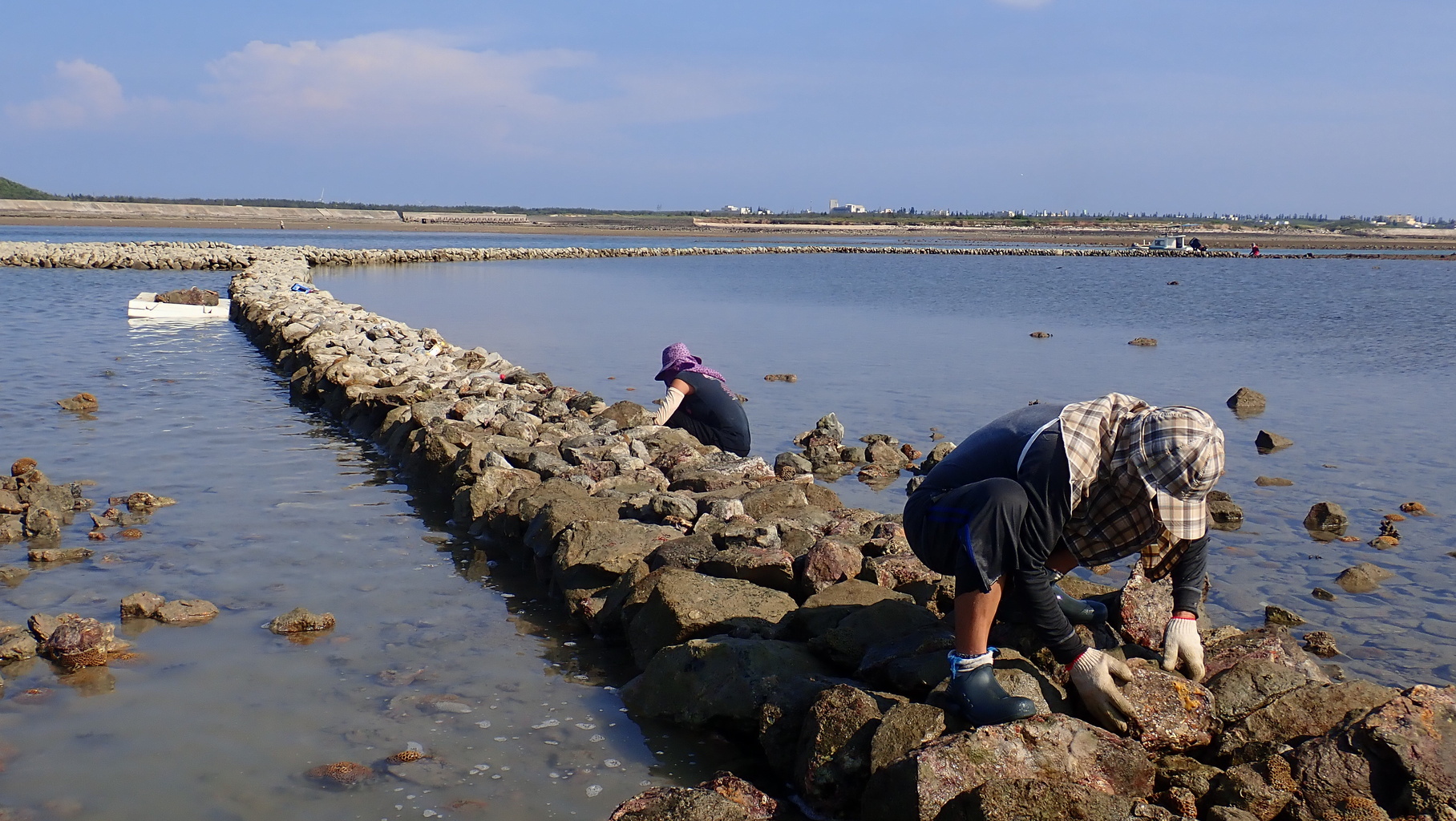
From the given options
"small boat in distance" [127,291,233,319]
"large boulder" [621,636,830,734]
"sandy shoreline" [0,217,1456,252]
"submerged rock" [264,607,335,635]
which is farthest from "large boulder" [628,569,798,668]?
"sandy shoreline" [0,217,1456,252]

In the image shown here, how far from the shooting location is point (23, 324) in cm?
2236

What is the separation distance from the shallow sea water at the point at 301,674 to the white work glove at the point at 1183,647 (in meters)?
1.86

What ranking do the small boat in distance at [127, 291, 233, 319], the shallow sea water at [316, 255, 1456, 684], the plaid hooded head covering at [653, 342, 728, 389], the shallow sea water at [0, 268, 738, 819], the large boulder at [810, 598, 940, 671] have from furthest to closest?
the small boat in distance at [127, 291, 233, 319]
the plaid hooded head covering at [653, 342, 728, 389]
the shallow sea water at [316, 255, 1456, 684]
the large boulder at [810, 598, 940, 671]
the shallow sea water at [0, 268, 738, 819]

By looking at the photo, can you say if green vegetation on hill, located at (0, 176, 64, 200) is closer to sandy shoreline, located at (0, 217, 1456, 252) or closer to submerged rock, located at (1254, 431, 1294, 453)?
sandy shoreline, located at (0, 217, 1456, 252)

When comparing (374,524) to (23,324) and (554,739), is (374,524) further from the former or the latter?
(23,324)

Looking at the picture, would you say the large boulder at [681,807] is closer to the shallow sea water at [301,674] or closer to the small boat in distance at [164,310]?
the shallow sea water at [301,674]

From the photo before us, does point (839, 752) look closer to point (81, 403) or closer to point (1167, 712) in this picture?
point (1167, 712)

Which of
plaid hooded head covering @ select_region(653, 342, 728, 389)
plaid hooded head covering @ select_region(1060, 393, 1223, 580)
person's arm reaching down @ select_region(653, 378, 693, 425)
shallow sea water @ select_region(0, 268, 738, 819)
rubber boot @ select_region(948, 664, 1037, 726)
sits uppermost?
plaid hooded head covering @ select_region(1060, 393, 1223, 580)

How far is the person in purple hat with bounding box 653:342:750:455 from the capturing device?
10.0 m

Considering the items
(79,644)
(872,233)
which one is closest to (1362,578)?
(79,644)

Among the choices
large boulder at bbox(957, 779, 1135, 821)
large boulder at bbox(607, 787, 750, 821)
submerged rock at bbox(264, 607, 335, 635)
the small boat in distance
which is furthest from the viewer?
the small boat in distance

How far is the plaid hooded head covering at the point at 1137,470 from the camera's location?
4.05 metres

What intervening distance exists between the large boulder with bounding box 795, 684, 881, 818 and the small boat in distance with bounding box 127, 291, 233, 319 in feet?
77.5

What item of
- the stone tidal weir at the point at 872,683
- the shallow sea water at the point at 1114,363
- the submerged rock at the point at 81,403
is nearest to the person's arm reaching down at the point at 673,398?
the stone tidal weir at the point at 872,683
